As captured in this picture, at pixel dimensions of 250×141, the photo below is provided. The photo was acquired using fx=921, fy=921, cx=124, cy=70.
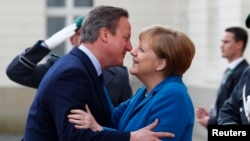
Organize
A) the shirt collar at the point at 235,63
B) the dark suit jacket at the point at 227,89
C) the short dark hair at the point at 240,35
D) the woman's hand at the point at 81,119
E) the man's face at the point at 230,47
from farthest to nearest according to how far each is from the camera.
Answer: the short dark hair at the point at 240,35
the man's face at the point at 230,47
the shirt collar at the point at 235,63
the dark suit jacket at the point at 227,89
the woman's hand at the point at 81,119

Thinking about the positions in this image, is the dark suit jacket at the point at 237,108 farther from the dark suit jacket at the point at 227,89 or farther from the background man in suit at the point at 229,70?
the dark suit jacket at the point at 227,89

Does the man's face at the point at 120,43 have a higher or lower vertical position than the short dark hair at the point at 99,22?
lower

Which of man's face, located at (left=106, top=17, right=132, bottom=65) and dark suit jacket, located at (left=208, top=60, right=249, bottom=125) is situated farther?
dark suit jacket, located at (left=208, top=60, right=249, bottom=125)

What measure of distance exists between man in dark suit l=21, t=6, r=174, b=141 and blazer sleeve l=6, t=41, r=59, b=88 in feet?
5.36

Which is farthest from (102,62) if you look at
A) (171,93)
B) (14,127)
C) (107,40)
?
(14,127)

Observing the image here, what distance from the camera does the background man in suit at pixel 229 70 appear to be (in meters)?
7.86

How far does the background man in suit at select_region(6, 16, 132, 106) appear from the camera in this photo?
19.2ft

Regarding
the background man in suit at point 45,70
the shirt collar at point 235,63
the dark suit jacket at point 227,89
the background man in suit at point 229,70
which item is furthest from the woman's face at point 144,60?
the shirt collar at point 235,63

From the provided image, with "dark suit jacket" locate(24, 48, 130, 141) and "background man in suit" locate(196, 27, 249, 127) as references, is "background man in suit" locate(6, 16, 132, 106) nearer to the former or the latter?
"dark suit jacket" locate(24, 48, 130, 141)

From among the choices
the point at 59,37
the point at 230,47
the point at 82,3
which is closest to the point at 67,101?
the point at 59,37

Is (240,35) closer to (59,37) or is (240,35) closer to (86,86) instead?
(59,37)

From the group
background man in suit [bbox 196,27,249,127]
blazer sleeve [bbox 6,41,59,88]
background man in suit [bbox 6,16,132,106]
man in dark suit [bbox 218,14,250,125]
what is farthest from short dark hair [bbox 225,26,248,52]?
blazer sleeve [bbox 6,41,59,88]

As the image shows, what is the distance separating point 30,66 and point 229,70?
273 cm

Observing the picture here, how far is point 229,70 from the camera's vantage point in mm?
8164
